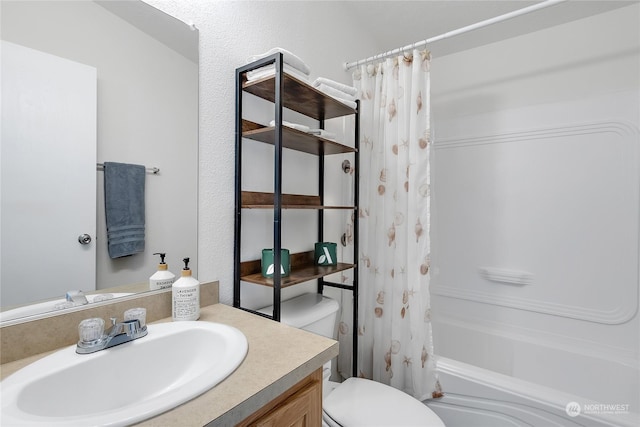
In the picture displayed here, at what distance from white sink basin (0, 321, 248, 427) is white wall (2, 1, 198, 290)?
0.23 metres

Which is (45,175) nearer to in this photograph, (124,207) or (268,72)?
(124,207)

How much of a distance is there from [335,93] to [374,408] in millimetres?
1338

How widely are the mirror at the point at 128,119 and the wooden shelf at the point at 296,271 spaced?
233 millimetres

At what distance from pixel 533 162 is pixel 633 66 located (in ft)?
2.36

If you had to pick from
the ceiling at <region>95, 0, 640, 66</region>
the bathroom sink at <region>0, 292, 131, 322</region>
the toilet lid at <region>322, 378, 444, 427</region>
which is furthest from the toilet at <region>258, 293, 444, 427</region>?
the ceiling at <region>95, 0, 640, 66</region>

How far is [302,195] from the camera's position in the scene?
1537 millimetres

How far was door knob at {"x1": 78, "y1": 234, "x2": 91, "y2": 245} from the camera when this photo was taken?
0.77 meters

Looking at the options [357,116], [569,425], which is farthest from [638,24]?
[569,425]

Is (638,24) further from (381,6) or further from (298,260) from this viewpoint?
(298,260)

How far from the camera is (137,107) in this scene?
87cm

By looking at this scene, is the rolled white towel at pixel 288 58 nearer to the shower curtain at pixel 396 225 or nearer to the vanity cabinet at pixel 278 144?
the vanity cabinet at pixel 278 144

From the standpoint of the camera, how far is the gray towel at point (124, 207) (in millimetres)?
817

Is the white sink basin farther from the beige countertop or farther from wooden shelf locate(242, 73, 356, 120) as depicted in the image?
wooden shelf locate(242, 73, 356, 120)
